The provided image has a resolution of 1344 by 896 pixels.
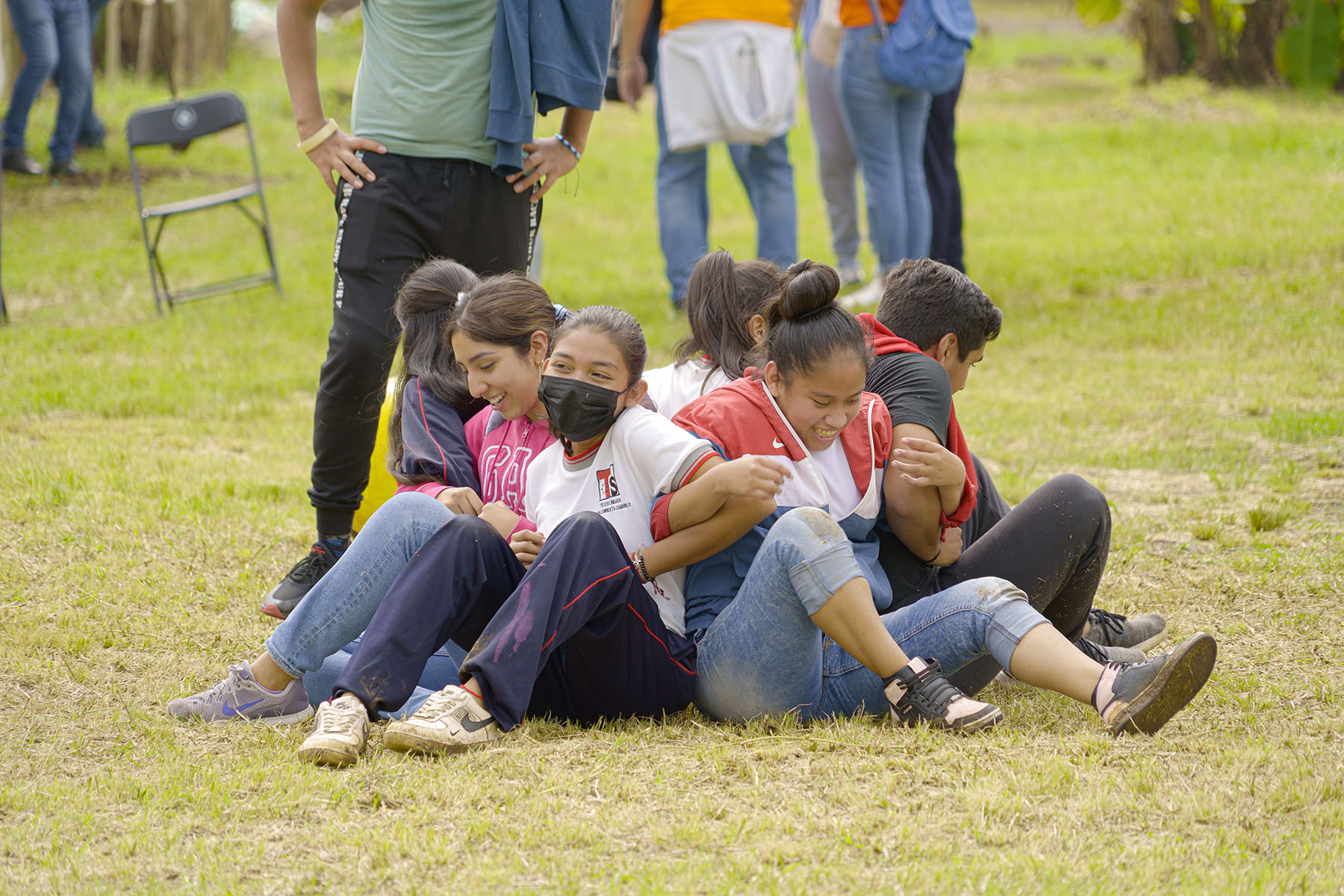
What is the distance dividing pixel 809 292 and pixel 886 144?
442cm

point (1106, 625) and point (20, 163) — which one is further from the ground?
point (20, 163)

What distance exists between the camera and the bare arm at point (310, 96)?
3.75 m

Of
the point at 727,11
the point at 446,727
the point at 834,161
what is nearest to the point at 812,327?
the point at 446,727

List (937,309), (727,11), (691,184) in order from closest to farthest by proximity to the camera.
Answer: (937,309) → (727,11) → (691,184)

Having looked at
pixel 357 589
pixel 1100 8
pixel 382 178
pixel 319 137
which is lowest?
pixel 357 589

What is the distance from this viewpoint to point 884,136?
23.0 feet

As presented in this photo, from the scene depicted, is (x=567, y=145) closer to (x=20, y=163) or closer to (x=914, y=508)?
(x=914, y=508)

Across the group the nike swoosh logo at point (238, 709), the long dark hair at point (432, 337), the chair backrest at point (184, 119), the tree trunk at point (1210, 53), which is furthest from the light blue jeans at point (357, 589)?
the tree trunk at point (1210, 53)

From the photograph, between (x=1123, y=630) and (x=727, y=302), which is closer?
(x=727, y=302)

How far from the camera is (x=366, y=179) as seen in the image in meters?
3.76

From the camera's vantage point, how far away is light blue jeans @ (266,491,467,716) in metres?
2.90

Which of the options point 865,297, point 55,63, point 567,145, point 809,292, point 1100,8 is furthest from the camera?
point 1100,8

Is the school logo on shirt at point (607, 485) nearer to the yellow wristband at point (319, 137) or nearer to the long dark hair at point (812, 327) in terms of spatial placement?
the long dark hair at point (812, 327)

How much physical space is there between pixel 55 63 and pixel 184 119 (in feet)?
7.94
